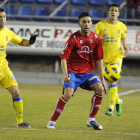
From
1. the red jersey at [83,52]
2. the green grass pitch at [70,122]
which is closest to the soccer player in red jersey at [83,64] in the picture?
the red jersey at [83,52]

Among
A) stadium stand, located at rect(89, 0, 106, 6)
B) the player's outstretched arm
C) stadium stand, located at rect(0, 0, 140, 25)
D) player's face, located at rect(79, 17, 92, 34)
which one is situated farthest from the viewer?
stadium stand, located at rect(89, 0, 106, 6)

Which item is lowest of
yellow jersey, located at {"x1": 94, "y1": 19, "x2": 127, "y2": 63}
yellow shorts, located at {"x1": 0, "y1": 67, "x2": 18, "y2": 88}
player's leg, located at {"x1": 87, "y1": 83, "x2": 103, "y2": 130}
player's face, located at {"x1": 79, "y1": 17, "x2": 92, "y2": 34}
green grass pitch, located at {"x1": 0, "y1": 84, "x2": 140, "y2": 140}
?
green grass pitch, located at {"x1": 0, "y1": 84, "x2": 140, "y2": 140}

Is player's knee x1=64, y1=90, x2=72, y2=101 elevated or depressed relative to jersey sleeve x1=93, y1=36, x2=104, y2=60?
depressed

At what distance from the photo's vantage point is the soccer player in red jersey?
254 inches

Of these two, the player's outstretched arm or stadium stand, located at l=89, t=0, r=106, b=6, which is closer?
the player's outstretched arm

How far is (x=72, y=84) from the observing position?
646 cm

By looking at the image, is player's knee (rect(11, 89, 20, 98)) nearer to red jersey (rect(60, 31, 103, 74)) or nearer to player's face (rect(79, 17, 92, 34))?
red jersey (rect(60, 31, 103, 74))

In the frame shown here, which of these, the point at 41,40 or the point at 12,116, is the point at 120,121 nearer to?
the point at 12,116

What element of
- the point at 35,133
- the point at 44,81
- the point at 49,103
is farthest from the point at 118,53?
the point at 44,81

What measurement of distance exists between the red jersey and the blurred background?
414 inches

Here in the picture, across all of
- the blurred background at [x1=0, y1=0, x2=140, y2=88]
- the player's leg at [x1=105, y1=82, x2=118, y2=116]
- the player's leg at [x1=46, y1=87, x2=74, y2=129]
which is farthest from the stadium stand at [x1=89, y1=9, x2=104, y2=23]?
the player's leg at [x1=46, y1=87, x2=74, y2=129]

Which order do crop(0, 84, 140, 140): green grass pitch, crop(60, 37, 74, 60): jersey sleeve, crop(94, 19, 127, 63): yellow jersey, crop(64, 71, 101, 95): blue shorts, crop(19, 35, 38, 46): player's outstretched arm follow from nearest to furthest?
crop(0, 84, 140, 140): green grass pitch < crop(60, 37, 74, 60): jersey sleeve < crop(64, 71, 101, 95): blue shorts < crop(19, 35, 38, 46): player's outstretched arm < crop(94, 19, 127, 63): yellow jersey

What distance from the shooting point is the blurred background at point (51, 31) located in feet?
57.5

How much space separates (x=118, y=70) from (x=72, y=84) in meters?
2.37
